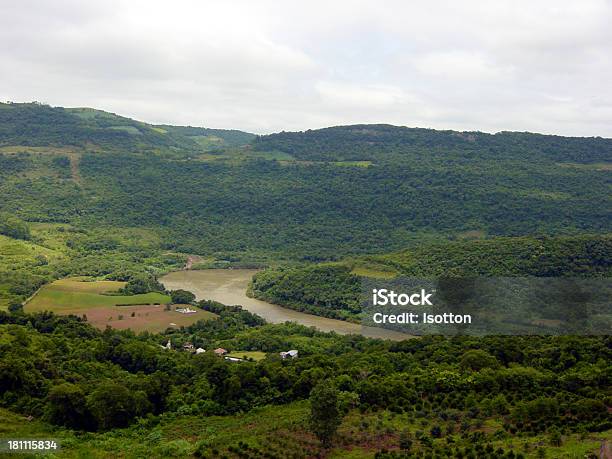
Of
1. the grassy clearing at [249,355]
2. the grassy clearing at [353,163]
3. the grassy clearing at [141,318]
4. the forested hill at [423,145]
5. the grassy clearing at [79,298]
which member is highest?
the forested hill at [423,145]

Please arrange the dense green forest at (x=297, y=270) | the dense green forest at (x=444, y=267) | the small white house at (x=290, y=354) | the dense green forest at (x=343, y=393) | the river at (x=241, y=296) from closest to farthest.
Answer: the dense green forest at (x=343, y=393) → the dense green forest at (x=297, y=270) → the small white house at (x=290, y=354) → the river at (x=241, y=296) → the dense green forest at (x=444, y=267)

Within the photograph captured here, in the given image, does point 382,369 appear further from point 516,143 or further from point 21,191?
point 516,143

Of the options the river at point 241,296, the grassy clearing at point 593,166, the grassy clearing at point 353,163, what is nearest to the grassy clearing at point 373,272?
the river at point 241,296

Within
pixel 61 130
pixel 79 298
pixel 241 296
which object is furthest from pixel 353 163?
pixel 79 298

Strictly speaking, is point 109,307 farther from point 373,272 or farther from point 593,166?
point 593,166

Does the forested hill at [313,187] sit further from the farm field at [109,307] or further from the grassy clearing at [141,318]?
the grassy clearing at [141,318]

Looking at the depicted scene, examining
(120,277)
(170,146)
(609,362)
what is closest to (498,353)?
(609,362)
